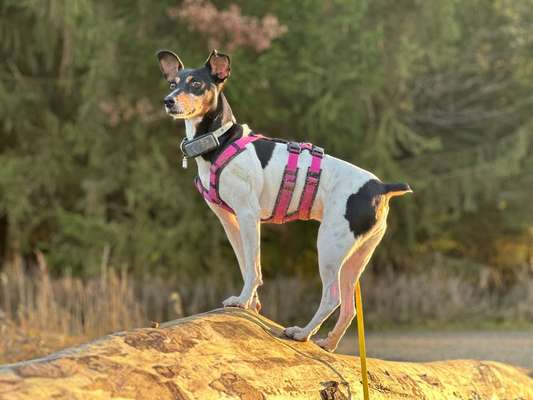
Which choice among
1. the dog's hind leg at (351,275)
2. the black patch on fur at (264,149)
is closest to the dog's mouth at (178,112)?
the black patch on fur at (264,149)

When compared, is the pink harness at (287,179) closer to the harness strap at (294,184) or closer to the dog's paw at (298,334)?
the harness strap at (294,184)

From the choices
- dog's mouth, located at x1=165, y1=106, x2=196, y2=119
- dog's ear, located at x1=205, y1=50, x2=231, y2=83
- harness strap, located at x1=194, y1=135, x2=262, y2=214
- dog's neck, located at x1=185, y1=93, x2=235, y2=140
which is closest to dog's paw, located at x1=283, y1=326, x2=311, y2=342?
harness strap, located at x1=194, y1=135, x2=262, y2=214

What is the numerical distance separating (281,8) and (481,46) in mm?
4463

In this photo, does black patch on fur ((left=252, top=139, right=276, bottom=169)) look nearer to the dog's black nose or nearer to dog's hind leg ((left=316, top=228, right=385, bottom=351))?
the dog's black nose

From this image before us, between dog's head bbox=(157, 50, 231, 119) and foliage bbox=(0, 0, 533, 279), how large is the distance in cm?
904

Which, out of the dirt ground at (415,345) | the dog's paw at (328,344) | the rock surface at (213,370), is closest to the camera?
the rock surface at (213,370)

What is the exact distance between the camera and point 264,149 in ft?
15.7

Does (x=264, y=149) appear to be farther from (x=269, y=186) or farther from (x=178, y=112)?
(x=178, y=112)

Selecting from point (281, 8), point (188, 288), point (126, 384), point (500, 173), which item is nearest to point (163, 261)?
point (188, 288)

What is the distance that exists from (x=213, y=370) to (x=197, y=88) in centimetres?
139

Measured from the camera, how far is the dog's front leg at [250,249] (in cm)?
465

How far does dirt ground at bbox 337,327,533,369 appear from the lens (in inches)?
391

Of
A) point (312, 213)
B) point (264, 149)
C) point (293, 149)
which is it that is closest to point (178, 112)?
point (264, 149)

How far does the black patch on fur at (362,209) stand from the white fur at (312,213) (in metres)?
0.02
